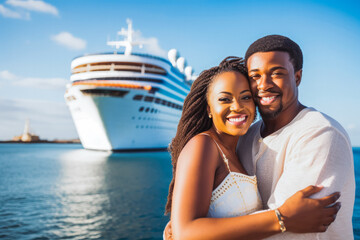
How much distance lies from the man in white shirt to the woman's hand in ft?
0.10

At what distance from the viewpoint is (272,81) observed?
1.74 meters

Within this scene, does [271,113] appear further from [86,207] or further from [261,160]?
[86,207]

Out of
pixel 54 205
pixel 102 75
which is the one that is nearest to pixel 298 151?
pixel 54 205

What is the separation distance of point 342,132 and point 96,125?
25383mm

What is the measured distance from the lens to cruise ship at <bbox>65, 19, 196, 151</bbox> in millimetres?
24203

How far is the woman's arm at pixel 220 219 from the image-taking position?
1.38m

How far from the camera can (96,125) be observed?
25359 mm

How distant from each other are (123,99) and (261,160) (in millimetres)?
23438

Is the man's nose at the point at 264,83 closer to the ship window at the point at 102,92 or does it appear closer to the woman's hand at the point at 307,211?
the woman's hand at the point at 307,211

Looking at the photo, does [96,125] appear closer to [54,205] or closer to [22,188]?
[22,188]

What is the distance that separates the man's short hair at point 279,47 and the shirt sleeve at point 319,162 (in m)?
0.56

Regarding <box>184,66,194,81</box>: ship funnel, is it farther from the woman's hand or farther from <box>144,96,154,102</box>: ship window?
the woman's hand

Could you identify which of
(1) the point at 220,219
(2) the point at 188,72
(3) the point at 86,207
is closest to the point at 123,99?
(3) the point at 86,207

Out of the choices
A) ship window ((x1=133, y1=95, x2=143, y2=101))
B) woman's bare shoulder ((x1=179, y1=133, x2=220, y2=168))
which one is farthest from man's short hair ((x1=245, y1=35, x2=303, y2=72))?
ship window ((x1=133, y1=95, x2=143, y2=101))
